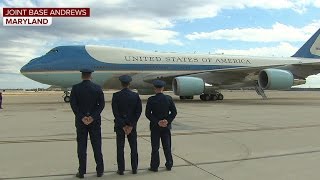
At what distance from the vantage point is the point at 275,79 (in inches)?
857

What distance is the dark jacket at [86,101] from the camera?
520cm

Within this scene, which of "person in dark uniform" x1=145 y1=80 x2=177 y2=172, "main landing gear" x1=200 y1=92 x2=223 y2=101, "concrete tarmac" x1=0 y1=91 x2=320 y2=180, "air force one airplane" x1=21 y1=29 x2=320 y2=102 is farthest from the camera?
"main landing gear" x1=200 y1=92 x2=223 y2=101

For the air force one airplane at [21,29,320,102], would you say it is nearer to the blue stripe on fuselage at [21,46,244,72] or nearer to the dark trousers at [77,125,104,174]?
the blue stripe on fuselage at [21,46,244,72]

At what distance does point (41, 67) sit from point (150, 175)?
724 inches

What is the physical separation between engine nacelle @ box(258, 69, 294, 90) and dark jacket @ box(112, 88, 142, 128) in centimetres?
1757

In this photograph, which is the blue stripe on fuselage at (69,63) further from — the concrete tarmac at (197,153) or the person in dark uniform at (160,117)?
the person in dark uniform at (160,117)

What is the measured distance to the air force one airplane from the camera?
72.4 feet

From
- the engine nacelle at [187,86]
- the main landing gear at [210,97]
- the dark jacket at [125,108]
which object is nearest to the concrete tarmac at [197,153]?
the dark jacket at [125,108]

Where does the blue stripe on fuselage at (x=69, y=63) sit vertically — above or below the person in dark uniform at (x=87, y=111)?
above

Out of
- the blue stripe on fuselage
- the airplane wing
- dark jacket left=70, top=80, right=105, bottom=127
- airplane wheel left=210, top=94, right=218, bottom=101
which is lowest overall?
airplane wheel left=210, top=94, right=218, bottom=101

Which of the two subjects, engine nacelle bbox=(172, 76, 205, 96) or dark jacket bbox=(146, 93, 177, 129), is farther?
engine nacelle bbox=(172, 76, 205, 96)

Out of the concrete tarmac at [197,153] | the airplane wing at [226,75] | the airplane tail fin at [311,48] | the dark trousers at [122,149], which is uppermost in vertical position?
the airplane tail fin at [311,48]

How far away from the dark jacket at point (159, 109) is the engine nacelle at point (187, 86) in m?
16.3

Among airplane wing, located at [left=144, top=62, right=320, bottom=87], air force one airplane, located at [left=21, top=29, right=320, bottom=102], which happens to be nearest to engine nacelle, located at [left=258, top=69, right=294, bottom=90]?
air force one airplane, located at [left=21, top=29, right=320, bottom=102]
